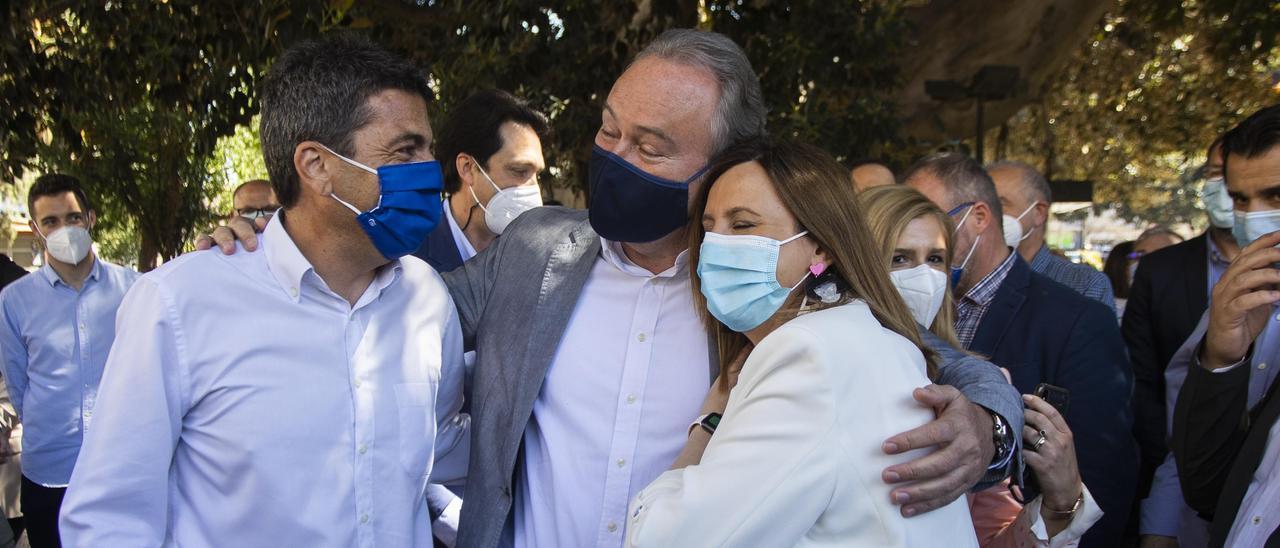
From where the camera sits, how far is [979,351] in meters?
3.22

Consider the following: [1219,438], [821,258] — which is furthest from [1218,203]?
[821,258]

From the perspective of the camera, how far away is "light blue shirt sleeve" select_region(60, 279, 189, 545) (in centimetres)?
185

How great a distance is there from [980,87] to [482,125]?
5148 millimetres

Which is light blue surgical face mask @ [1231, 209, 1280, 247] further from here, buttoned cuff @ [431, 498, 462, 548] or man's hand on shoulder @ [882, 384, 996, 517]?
buttoned cuff @ [431, 498, 462, 548]

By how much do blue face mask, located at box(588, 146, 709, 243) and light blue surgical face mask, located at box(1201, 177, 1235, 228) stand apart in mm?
2582

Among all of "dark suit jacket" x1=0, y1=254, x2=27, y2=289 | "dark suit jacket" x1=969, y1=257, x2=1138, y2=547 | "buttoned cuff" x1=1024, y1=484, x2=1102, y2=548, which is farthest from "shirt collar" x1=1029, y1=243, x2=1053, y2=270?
"dark suit jacket" x1=0, y1=254, x2=27, y2=289

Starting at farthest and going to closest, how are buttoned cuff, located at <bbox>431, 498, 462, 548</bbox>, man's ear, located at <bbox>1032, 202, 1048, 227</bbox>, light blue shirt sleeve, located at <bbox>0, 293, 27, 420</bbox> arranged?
light blue shirt sleeve, located at <bbox>0, 293, 27, 420</bbox> < man's ear, located at <bbox>1032, 202, 1048, 227</bbox> < buttoned cuff, located at <bbox>431, 498, 462, 548</bbox>

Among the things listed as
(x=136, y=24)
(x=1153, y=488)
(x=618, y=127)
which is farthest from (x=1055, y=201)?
(x=618, y=127)

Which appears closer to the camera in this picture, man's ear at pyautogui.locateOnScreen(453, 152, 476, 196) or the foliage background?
man's ear at pyautogui.locateOnScreen(453, 152, 476, 196)

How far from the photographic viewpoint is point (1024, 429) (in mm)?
2096

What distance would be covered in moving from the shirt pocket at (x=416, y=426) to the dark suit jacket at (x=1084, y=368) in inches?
71.9

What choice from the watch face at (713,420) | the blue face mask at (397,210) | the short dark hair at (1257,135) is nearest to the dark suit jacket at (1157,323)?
the short dark hair at (1257,135)

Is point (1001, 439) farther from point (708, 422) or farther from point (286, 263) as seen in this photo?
point (286, 263)

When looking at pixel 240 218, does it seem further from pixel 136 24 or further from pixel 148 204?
pixel 148 204
